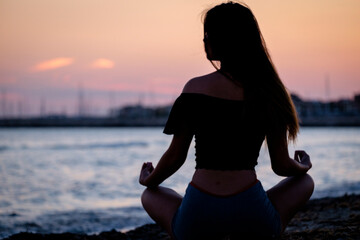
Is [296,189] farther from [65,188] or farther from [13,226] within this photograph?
[65,188]

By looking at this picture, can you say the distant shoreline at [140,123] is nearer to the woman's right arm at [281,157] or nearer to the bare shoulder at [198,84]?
the woman's right arm at [281,157]

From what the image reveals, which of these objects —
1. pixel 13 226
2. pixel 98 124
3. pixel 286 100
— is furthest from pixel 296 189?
pixel 98 124

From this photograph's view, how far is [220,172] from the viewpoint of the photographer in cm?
192

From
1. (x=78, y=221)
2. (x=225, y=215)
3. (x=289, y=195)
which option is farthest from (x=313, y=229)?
(x=78, y=221)

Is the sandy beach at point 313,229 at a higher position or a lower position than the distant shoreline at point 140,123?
higher

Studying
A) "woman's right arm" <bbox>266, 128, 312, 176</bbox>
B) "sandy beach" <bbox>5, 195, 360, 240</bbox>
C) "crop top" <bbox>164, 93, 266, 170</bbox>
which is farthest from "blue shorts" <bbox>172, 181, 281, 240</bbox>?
"sandy beach" <bbox>5, 195, 360, 240</bbox>

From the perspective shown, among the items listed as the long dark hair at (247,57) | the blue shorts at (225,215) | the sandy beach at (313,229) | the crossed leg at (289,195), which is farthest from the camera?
the sandy beach at (313,229)

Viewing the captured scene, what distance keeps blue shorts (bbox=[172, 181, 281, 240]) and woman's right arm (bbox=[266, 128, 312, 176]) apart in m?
0.24

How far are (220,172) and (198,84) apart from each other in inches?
15.8

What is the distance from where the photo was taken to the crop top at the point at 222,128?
75.9 inches

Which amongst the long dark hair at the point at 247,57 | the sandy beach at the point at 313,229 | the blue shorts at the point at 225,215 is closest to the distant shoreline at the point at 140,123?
the sandy beach at the point at 313,229

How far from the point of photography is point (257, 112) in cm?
196

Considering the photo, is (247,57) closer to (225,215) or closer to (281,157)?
(281,157)

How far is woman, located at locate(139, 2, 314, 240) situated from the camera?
1919 millimetres
